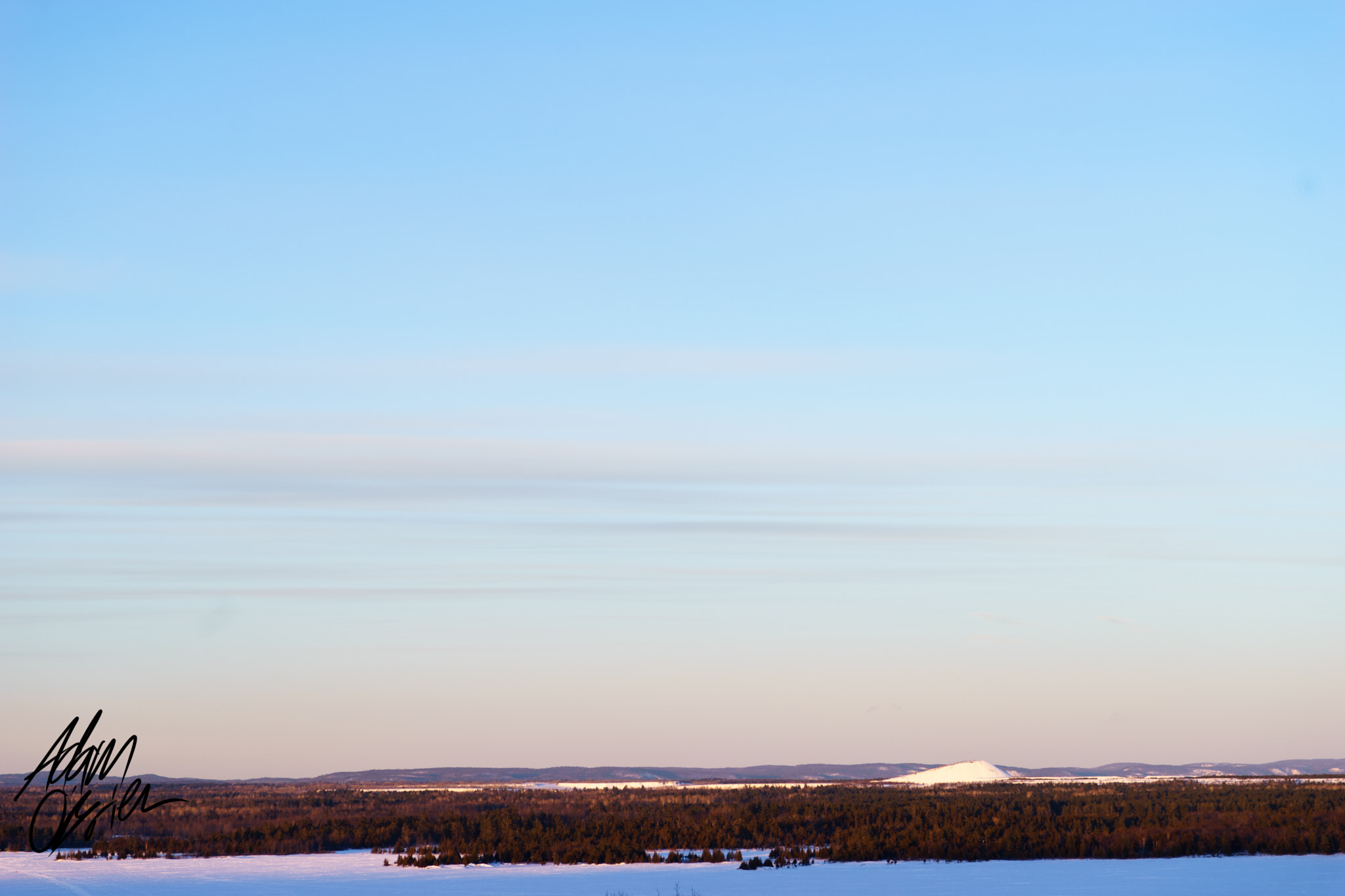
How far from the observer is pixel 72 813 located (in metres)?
18.1

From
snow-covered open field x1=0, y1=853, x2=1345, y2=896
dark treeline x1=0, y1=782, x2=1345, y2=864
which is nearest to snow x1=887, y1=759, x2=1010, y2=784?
dark treeline x1=0, y1=782, x2=1345, y2=864

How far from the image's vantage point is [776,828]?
47.8 m

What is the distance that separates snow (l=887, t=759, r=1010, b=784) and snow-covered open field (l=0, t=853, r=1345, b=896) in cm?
6813

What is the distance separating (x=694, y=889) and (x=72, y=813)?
52.6ft

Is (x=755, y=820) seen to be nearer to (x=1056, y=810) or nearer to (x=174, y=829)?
(x=1056, y=810)

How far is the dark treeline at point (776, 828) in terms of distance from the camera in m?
39.7

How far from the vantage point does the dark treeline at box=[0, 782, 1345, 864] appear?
39719 mm

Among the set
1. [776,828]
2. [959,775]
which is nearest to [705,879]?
[776,828]

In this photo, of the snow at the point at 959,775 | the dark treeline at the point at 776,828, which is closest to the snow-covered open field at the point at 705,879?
the dark treeline at the point at 776,828

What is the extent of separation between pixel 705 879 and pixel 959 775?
86.0 metres

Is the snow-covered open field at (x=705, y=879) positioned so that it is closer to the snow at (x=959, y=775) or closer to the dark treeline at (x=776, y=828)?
the dark treeline at (x=776, y=828)

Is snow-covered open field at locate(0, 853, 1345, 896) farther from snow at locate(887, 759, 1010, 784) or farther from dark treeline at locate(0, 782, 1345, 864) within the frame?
snow at locate(887, 759, 1010, 784)

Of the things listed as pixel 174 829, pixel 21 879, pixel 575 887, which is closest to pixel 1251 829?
pixel 575 887

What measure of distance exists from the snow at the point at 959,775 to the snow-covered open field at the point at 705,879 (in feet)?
224
